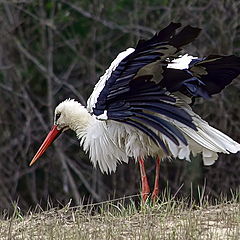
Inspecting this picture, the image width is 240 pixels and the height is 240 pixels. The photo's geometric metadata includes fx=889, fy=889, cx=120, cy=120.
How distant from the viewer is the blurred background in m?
12.5

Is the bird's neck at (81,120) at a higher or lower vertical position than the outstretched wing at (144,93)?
lower

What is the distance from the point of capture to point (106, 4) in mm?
13391

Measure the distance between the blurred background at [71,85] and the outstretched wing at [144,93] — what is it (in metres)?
5.11

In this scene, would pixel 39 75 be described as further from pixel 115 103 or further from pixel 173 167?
pixel 115 103

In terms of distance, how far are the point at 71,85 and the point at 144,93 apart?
6430 millimetres

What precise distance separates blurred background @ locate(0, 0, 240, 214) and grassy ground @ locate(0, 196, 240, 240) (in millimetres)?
5701

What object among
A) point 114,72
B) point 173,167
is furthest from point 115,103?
point 173,167

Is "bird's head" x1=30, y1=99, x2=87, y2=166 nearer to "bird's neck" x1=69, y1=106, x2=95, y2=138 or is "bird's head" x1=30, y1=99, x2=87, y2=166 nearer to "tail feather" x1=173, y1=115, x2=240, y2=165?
"bird's neck" x1=69, y1=106, x2=95, y2=138

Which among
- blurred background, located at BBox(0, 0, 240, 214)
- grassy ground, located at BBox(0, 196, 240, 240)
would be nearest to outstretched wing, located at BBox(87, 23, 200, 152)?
grassy ground, located at BBox(0, 196, 240, 240)

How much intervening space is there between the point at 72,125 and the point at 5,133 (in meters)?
5.65

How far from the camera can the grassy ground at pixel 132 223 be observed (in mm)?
5711

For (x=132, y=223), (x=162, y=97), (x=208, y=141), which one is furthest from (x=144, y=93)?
(x=132, y=223)

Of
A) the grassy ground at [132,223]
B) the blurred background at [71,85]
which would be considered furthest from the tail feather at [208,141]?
the blurred background at [71,85]

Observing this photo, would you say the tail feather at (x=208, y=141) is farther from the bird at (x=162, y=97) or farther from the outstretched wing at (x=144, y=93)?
the outstretched wing at (x=144, y=93)
